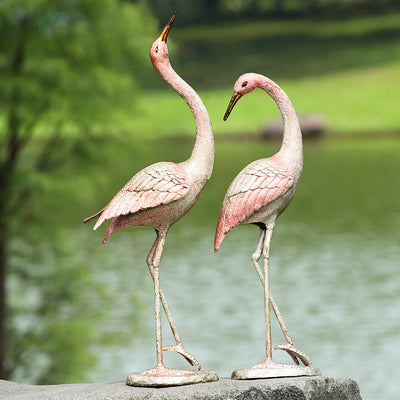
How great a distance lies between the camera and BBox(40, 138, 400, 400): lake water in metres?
10.5

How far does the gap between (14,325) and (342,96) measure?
78.1ft

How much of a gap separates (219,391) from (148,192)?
961mm

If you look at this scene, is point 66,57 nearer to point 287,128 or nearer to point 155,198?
point 287,128

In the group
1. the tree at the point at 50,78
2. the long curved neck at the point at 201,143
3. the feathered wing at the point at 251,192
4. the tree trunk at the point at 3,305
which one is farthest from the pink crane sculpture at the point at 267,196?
the tree trunk at the point at 3,305

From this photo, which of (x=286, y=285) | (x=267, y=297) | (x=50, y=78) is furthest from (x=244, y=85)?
(x=286, y=285)

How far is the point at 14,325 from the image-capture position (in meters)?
11.5

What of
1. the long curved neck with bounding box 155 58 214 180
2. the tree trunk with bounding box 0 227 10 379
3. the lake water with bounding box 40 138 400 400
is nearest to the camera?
the long curved neck with bounding box 155 58 214 180

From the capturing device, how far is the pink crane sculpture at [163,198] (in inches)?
159

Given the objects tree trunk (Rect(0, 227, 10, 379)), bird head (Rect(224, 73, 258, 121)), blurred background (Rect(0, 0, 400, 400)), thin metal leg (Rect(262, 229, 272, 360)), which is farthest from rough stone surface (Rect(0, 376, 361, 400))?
tree trunk (Rect(0, 227, 10, 379))

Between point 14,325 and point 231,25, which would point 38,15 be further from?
point 231,25

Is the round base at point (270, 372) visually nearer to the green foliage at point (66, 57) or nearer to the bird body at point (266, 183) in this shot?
the bird body at point (266, 183)

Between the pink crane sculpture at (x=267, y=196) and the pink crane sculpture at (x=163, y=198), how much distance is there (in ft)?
0.53

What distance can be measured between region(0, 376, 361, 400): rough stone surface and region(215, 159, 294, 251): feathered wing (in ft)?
2.11

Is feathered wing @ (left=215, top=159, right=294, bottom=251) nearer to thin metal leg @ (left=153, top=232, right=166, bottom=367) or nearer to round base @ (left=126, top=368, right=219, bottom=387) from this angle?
thin metal leg @ (left=153, top=232, right=166, bottom=367)
